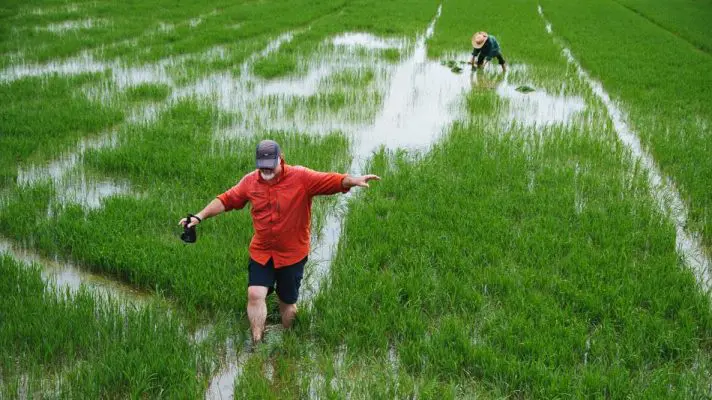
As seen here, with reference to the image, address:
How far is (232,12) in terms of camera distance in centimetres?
Answer: 1712

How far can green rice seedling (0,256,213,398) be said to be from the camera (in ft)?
9.71

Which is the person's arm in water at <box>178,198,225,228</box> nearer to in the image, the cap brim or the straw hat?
the cap brim

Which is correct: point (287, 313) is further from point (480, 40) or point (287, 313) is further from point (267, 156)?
point (480, 40)

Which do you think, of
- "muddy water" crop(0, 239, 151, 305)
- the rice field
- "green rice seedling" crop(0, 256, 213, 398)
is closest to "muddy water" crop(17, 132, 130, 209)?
the rice field

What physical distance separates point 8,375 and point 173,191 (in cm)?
245

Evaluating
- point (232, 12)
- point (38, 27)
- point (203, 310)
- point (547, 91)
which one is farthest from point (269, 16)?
point (203, 310)

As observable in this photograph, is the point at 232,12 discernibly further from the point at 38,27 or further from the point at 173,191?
the point at 173,191

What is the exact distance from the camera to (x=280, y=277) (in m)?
3.51

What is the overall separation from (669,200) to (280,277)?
366 cm

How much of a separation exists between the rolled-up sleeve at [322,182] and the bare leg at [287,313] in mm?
643

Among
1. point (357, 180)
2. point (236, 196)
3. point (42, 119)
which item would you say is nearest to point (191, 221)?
point (236, 196)

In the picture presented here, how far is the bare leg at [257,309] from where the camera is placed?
135 inches

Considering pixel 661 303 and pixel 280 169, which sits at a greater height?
pixel 280 169

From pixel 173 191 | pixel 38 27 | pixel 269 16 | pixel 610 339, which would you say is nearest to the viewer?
pixel 610 339
